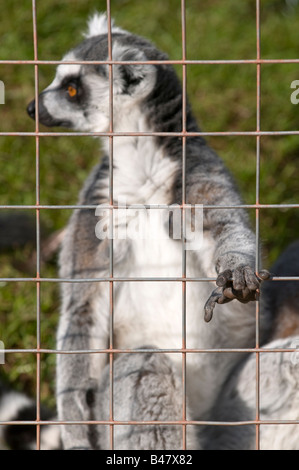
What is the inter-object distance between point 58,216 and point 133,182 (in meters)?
1.92

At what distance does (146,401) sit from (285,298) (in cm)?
102

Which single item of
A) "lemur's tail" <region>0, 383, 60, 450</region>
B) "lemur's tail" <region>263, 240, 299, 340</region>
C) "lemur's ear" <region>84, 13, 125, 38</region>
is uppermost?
"lemur's ear" <region>84, 13, 125, 38</region>

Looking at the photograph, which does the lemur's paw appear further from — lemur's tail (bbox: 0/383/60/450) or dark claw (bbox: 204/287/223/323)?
lemur's tail (bbox: 0/383/60/450)

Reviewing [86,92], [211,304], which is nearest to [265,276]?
[211,304]

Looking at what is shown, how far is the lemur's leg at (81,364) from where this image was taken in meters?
3.62

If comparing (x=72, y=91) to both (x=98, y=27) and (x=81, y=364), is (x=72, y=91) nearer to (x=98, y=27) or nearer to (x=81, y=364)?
(x=98, y=27)

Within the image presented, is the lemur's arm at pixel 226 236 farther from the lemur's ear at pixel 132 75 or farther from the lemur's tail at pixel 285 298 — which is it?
the lemur's tail at pixel 285 298

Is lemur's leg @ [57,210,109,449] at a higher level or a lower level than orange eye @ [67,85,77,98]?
lower

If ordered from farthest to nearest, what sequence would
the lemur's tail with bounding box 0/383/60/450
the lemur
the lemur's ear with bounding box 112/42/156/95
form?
the lemur's tail with bounding box 0/383/60/450 → the lemur's ear with bounding box 112/42/156/95 → the lemur

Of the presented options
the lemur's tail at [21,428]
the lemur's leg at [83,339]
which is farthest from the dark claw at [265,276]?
the lemur's tail at [21,428]

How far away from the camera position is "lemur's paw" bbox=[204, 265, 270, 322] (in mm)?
2594

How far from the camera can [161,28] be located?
6.47 metres

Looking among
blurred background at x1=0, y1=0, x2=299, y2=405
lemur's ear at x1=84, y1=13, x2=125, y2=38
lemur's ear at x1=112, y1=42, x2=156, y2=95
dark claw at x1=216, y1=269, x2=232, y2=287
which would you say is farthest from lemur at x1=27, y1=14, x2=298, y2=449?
blurred background at x1=0, y1=0, x2=299, y2=405

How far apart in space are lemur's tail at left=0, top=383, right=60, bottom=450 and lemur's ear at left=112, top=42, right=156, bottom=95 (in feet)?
5.68
